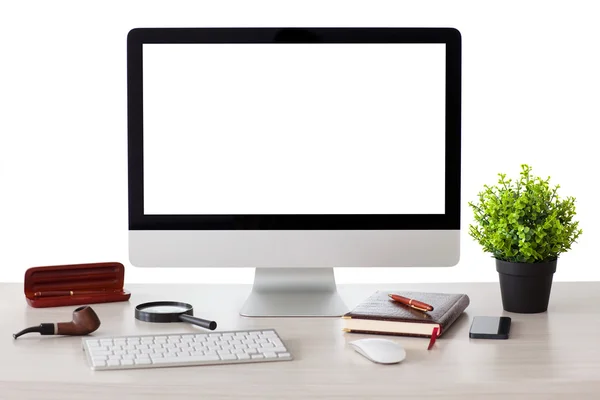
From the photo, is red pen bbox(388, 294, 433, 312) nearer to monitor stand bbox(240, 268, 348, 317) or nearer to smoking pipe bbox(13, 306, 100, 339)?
monitor stand bbox(240, 268, 348, 317)

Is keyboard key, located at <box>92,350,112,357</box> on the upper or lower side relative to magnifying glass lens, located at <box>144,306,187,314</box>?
lower

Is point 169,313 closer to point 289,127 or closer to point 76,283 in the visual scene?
point 76,283

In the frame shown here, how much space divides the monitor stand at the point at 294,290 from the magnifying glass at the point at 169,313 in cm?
13

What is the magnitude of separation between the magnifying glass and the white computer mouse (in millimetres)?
324

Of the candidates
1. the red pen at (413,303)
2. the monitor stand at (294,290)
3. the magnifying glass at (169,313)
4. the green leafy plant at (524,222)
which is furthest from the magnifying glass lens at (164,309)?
the green leafy plant at (524,222)

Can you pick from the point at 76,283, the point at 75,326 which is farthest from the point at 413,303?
the point at 76,283

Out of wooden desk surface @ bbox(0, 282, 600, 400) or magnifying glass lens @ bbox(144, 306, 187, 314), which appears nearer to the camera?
wooden desk surface @ bbox(0, 282, 600, 400)

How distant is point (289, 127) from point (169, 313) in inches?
18.9

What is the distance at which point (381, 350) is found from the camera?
151cm

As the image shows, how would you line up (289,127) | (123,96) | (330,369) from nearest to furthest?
(330,369)
(289,127)
(123,96)

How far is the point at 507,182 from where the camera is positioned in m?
1.94

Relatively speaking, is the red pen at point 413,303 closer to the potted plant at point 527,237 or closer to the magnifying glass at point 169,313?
the potted plant at point 527,237

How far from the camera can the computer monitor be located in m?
1.93

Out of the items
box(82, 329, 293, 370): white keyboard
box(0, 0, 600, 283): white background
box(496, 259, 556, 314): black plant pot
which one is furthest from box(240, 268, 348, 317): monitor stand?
box(0, 0, 600, 283): white background
